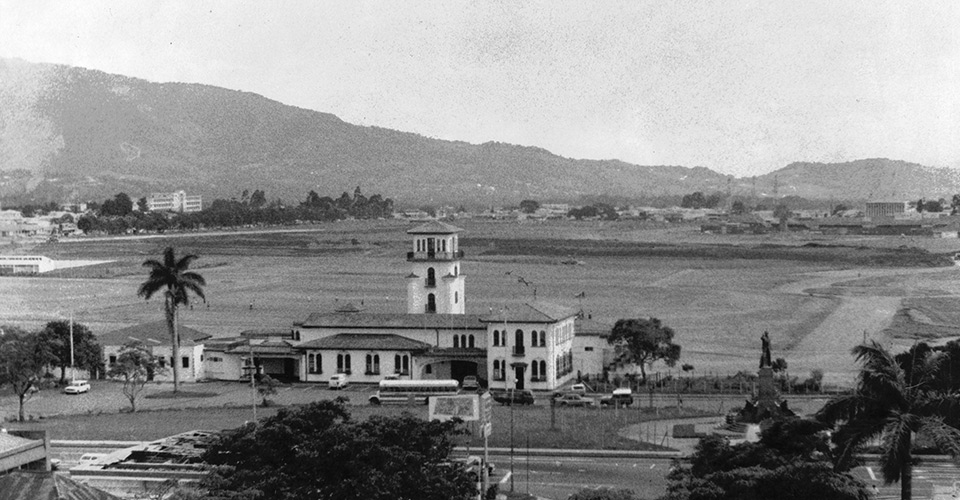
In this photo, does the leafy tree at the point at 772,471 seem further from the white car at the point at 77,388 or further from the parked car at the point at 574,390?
the white car at the point at 77,388

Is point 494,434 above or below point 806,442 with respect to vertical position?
below

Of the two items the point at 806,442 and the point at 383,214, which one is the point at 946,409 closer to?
the point at 806,442

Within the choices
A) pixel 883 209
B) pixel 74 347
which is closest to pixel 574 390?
pixel 74 347

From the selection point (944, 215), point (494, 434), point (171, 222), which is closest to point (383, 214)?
point (171, 222)

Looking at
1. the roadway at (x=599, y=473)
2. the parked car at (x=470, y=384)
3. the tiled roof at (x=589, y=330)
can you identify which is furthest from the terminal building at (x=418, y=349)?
the roadway at (x=599, y=473)

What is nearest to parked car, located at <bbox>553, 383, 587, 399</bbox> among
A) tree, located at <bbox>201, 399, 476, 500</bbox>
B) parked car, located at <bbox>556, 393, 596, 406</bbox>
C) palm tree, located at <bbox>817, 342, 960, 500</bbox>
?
parked car, located at <bbox>556, 393, 596, 406</bbox>

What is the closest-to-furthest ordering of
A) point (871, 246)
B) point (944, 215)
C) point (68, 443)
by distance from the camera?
point (68, 443) < point (871, 246) < point (944, 215)

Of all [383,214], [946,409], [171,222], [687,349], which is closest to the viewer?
[946,409]
